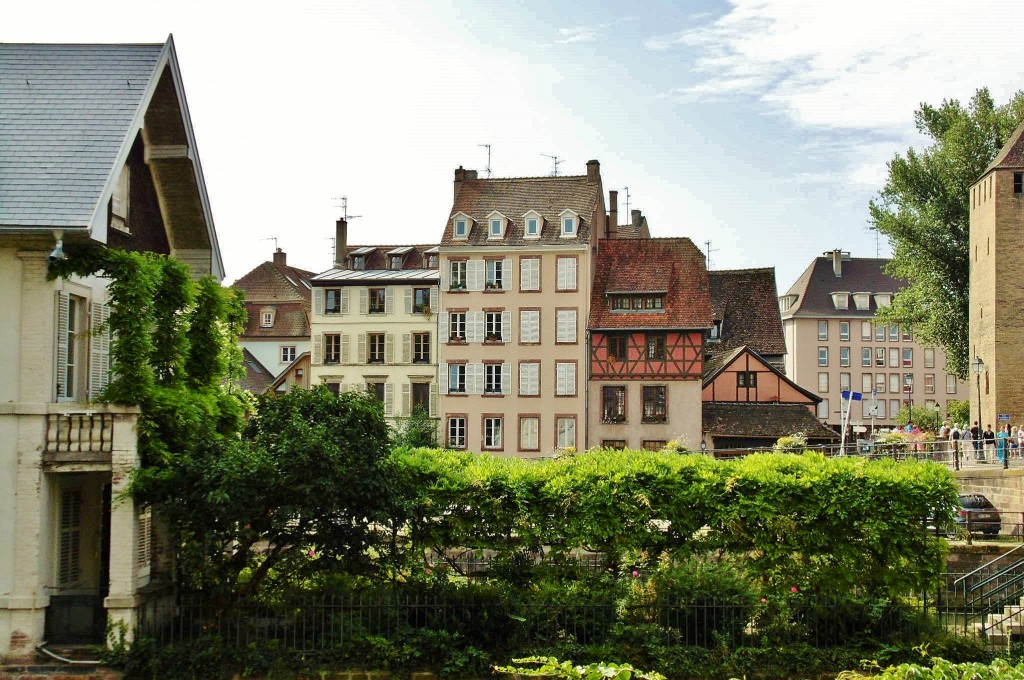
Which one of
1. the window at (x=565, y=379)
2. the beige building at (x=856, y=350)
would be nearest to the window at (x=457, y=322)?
the window at (x=565, y=379)

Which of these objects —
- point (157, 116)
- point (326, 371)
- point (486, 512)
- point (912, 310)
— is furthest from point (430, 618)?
point (912, 310)

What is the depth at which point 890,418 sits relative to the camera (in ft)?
304

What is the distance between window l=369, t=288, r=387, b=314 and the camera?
53.5 m

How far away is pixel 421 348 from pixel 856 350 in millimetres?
53884

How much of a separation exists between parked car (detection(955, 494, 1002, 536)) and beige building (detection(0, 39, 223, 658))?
21078mm

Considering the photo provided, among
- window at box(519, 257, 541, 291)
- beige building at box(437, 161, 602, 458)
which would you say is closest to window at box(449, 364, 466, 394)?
beige building at box(437, 161, 602, 458)

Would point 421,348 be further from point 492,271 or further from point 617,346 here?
point 617,346

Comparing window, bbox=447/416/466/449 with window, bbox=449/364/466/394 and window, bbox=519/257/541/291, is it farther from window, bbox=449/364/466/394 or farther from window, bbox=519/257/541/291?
window, bbox=519/257/541/291

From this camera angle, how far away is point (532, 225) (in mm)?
51250

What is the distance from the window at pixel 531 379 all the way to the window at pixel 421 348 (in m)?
5.42

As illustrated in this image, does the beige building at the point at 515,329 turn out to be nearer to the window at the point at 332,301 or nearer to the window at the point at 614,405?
the window at the point at 614,405

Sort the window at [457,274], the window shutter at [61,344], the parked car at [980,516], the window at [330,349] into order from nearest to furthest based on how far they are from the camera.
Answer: the window shutter at [61,344], the parked car at [980,516], the window at [457,274], the window at [330,349]

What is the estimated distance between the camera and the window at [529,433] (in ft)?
164

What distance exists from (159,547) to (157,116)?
826 centimetres
